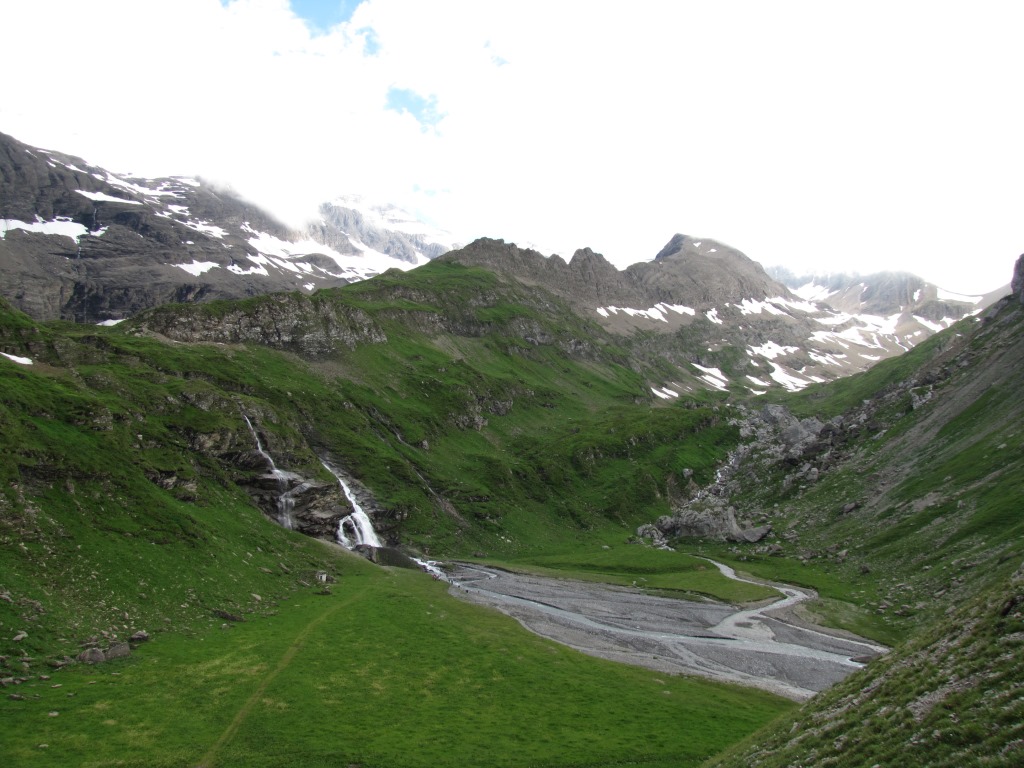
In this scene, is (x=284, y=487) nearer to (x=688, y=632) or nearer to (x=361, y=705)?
(x=361, y=705)

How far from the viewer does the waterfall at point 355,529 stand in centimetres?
11464

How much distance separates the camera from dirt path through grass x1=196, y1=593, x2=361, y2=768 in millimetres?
34466

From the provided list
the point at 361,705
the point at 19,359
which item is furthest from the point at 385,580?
the point at 19,359

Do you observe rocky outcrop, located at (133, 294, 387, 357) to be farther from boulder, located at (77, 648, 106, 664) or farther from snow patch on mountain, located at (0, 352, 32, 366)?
boulder, located at (77, 648, 106, 664)

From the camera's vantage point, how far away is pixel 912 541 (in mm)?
94000

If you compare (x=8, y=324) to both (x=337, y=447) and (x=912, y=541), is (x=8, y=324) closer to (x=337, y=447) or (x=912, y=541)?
(x=337, y=447)

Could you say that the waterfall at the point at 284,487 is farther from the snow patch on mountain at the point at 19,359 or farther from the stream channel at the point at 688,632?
the snow patch on mountain at the point at 19,359

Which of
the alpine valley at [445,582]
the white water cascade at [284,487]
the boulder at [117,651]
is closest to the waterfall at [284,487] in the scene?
the white water cascade at [284,487]

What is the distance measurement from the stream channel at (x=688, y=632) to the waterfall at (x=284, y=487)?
31.5 meters

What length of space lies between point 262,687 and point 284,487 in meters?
67.9

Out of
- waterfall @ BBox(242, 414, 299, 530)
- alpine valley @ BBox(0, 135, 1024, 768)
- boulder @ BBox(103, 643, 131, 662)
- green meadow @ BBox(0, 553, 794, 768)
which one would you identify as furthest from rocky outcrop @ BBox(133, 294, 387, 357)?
boulder @ BBox(103, 643, 131, 662)

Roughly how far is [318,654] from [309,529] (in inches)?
2287

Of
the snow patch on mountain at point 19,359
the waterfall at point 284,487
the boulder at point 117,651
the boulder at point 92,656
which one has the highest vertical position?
the snow patch on mountain at point 19,359

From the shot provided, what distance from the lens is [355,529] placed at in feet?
390
